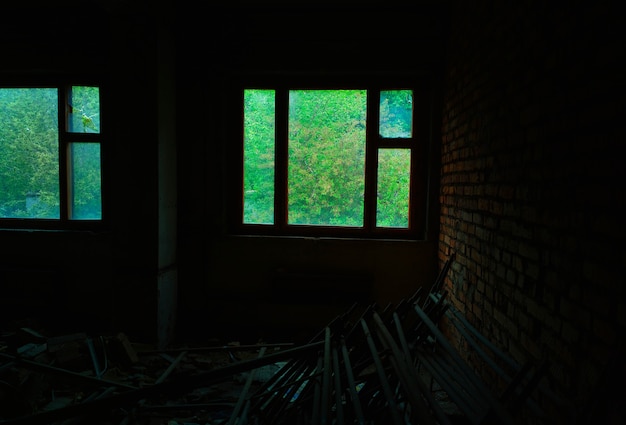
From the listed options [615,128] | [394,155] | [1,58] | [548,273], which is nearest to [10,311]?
[1,58]

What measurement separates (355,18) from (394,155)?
1.42 metres

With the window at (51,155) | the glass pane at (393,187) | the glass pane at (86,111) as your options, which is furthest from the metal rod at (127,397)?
the glass pane at (86,111)

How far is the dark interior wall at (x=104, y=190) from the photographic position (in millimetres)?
3707

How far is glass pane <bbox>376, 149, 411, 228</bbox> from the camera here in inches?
163

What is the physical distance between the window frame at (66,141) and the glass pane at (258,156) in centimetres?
149

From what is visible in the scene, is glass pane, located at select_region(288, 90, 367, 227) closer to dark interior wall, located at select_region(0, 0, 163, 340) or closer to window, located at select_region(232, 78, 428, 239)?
window, located at select_region(232, 78, 428, 239)

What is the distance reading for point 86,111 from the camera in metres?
4.29

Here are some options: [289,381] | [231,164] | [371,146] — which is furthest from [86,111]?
[289,381]

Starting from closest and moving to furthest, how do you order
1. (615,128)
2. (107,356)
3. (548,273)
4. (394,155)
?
(615,128) < (548,273) < (107,356) < (394,155)

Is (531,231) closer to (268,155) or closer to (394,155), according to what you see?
(394,155)

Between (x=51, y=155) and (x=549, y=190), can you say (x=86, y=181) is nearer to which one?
(x=51, y=155)

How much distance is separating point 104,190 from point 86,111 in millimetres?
870

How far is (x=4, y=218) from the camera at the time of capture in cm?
443

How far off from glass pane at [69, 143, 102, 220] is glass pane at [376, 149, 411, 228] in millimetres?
3016
